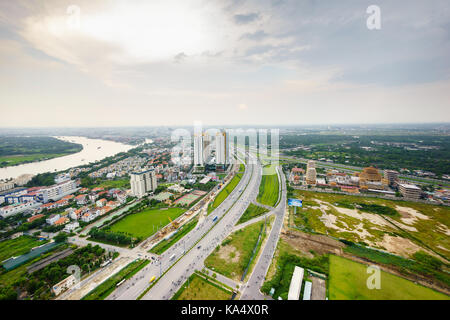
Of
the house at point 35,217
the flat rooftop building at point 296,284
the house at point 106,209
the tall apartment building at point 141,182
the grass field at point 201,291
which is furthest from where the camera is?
the tall apartment building at point 141,182

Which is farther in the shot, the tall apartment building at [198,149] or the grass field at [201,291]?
the tall apartment building at [198,149]

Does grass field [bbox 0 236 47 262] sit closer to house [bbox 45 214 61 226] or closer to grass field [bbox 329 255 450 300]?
house [bbox 45 214 61 226]

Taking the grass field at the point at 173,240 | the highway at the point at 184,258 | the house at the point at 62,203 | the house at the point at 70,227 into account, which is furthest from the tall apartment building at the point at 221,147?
the house at the point at 70,227

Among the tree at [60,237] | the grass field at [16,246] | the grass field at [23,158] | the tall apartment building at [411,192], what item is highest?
the grass field at [23,158]

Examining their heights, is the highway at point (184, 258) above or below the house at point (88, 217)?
below

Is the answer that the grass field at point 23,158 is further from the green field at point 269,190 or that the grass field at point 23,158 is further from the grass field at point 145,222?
the green field at point 269,190

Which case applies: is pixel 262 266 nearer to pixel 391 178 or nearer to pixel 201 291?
pixel 201 291

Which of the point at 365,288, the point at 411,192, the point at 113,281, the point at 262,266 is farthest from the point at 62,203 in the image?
the point at 411,192
